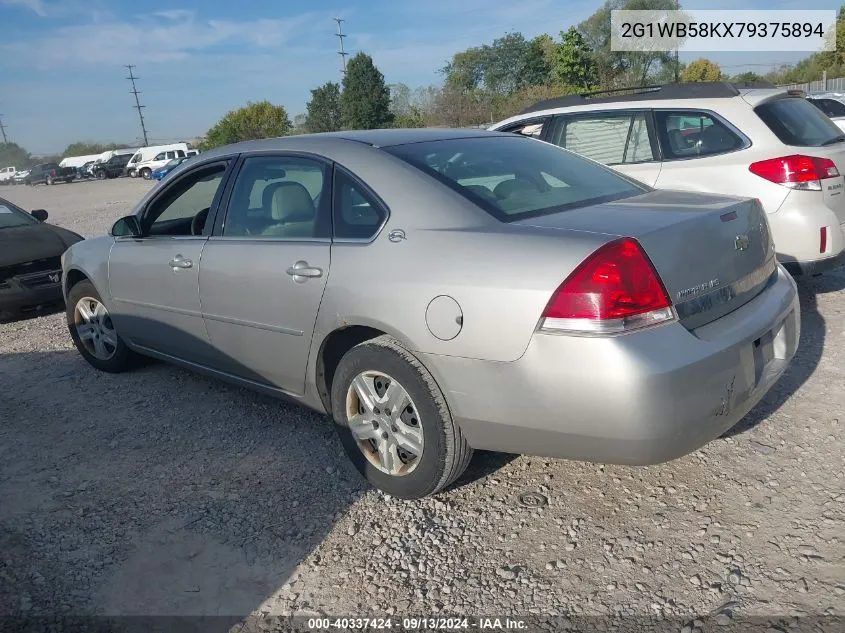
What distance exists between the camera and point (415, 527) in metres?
3.00

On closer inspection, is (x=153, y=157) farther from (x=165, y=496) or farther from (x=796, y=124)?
(x=165, y=496)

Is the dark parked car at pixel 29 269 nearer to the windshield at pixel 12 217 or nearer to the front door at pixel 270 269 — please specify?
the windshield at pixel 12 217

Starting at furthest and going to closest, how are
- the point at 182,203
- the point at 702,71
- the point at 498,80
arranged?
the point at 498,80 < the point at 702,71 < the point at 182,203

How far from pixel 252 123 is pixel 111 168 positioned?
10932mm

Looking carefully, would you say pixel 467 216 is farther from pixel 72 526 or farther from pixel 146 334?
pixel 146 334

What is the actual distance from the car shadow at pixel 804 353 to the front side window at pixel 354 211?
1867 millimetres

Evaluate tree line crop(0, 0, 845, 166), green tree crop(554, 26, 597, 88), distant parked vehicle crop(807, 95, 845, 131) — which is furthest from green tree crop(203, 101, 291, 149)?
distant parked vehicle crop(807, 95, 845, 131)

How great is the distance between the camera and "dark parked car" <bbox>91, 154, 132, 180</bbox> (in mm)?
53000

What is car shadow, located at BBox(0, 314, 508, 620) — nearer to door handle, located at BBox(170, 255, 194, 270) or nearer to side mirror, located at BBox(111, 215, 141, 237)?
door handle, located at BBox(170, 255, 194, 270)

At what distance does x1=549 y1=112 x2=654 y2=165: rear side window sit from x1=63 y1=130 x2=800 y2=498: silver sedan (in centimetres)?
220

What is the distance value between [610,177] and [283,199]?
1677 mm

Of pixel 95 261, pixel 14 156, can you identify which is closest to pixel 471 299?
pixel 95 261

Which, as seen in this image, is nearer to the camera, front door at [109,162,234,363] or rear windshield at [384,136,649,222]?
rear windshield at [384,136,649,222]

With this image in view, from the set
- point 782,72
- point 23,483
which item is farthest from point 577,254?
point 782,72
